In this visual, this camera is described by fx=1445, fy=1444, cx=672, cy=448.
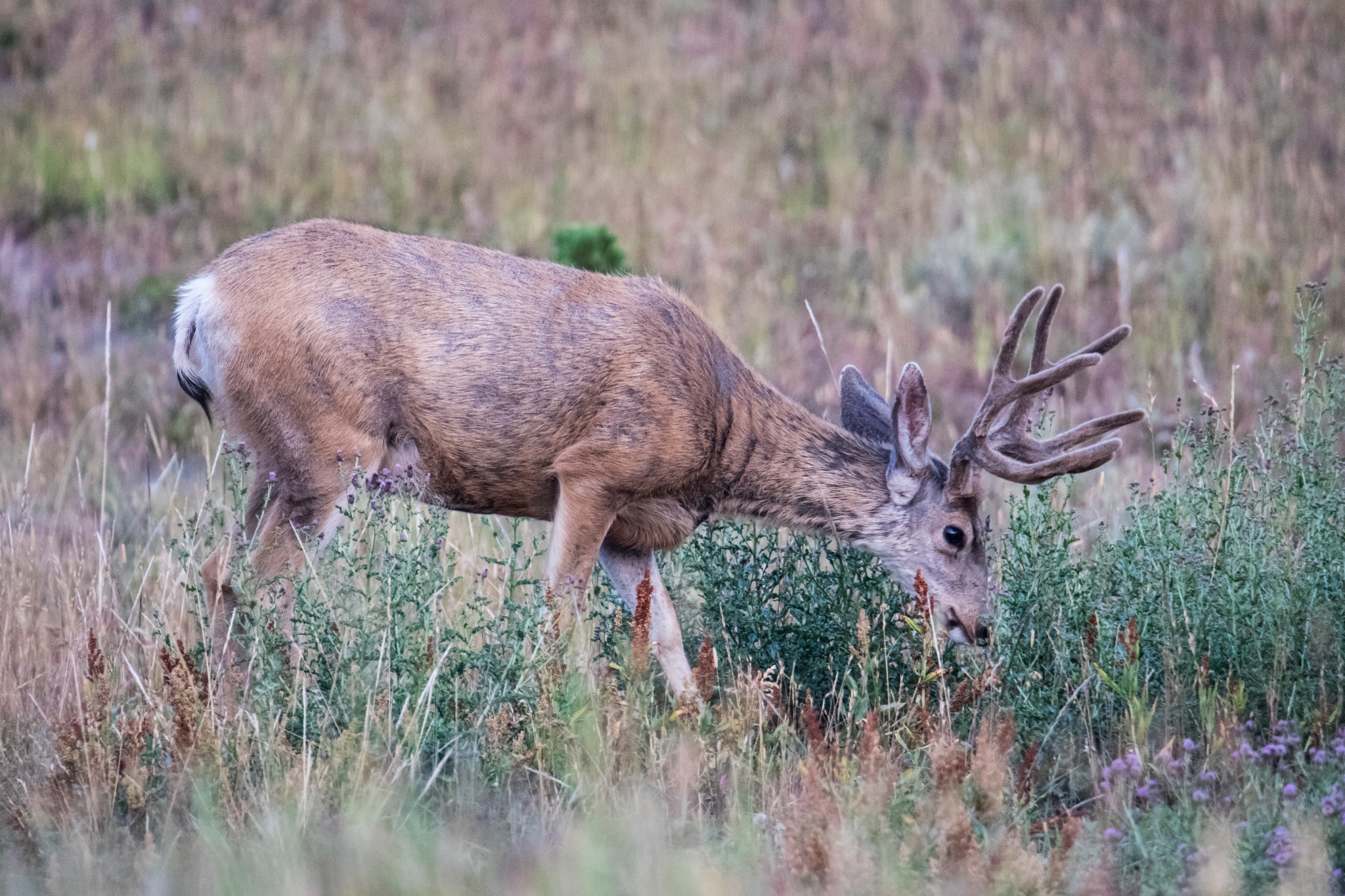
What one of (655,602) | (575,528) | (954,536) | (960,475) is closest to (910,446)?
(960,475)

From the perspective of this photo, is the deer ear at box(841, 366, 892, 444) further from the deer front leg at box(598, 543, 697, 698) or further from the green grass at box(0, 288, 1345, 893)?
the deer front leg at box(598, 543, 697, 698)

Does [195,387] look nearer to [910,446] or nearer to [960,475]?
[910,446]

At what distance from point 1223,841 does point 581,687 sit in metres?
2.03

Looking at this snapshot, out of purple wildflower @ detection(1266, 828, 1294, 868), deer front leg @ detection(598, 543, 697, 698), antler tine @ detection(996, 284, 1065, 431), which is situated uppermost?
antler tine @ detection(996, 284, 1065, 431)

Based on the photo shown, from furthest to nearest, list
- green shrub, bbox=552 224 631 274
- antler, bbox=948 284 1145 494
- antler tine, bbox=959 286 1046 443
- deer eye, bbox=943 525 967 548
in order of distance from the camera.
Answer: green shrub, bbox=552 224 631 274, deer eye, bbox=943 525 967 548, antler tine, bbox=959 286 1046 443, antler, bbox=948 284 1145 494

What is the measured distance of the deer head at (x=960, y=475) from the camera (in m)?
5.39

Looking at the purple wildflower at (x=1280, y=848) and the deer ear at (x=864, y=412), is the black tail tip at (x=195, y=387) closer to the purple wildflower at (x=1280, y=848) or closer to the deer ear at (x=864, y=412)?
the deer ear at (x=864, y=412)

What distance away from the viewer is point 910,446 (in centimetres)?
573

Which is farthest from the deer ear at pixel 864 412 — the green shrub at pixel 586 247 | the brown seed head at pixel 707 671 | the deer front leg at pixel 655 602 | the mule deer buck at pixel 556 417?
the green shrub at pixel 586 247

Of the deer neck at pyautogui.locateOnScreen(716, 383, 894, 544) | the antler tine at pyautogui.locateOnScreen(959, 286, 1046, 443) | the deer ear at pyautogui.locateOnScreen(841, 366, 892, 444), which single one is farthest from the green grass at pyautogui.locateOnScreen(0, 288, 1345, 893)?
the deer ear at pyautogui.locateOnScreen(841, 366, 892, 444)

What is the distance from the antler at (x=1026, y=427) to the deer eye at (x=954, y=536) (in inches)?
5.6

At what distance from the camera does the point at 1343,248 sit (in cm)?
1129

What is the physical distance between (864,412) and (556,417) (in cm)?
141

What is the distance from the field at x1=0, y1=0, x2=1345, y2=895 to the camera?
12.5ft
